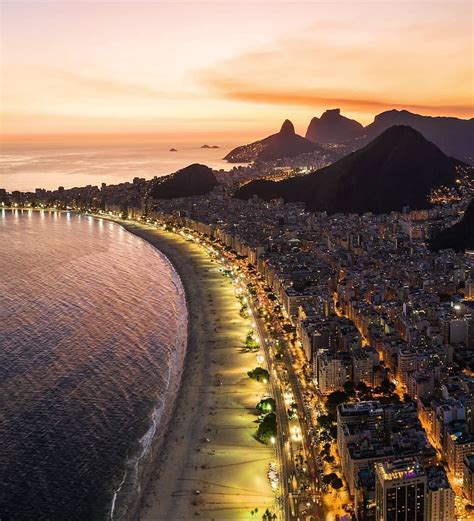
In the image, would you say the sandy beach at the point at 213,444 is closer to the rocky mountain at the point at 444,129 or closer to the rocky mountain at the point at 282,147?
the rocky mountain at the point at 444,129

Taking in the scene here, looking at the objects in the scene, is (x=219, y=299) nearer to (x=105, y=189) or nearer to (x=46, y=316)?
(x=46, y=316)

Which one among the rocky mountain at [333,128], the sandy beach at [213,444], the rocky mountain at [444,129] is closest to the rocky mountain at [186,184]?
the rocky mountain at [444,129]

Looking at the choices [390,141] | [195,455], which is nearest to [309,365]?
[195,455]

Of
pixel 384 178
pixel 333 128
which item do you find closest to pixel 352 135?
pixel 333 128

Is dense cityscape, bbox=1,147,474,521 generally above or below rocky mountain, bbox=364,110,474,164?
below

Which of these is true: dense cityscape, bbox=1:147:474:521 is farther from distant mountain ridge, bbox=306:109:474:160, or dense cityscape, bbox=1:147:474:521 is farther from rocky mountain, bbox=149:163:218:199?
distant mountain ridge, bbox=306:109:474:160

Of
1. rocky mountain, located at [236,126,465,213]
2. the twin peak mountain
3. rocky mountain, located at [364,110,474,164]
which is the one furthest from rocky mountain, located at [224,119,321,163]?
rocky mountain, located at [236,126,465,213]
